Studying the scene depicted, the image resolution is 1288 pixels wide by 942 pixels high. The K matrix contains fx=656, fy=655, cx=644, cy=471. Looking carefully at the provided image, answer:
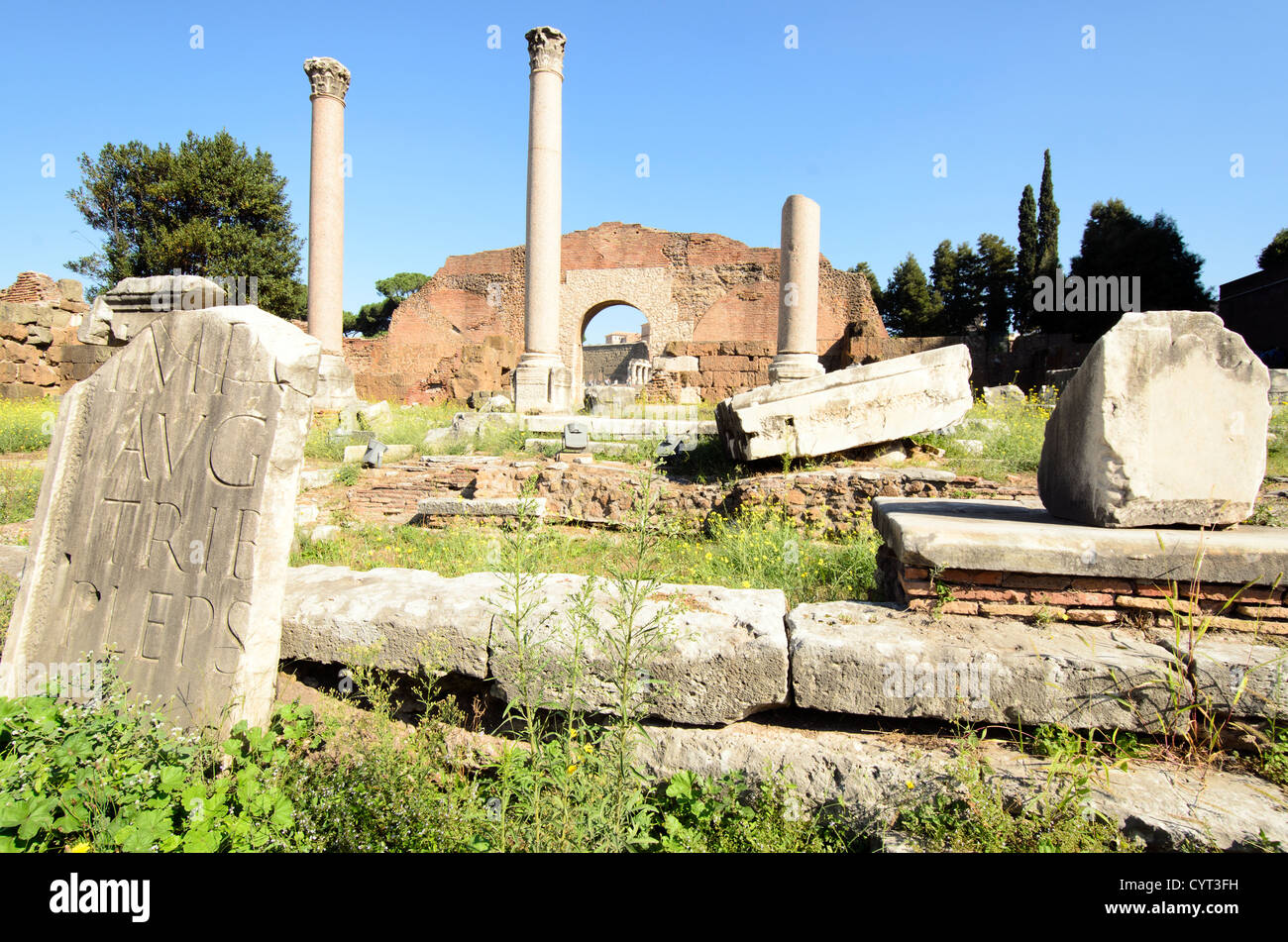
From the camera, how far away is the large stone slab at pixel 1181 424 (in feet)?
8.86

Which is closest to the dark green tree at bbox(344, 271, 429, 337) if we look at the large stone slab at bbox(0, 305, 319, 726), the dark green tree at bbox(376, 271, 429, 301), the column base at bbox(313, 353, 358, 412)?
the dark green tree at bbox(376, 271, 429, 301)

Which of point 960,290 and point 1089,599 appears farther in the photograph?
point 960,290

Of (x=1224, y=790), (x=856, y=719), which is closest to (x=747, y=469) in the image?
(x=856, y=719)

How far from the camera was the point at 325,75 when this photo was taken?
11.9m

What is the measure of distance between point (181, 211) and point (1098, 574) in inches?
1015

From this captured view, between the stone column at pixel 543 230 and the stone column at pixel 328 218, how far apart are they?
3.40 meters

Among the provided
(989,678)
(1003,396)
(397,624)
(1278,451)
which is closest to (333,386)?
(397,624)

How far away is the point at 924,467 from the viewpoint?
19.9 ft

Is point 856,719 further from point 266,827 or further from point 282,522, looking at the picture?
point 282,522

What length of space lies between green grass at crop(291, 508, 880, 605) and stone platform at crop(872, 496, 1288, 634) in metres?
0.91

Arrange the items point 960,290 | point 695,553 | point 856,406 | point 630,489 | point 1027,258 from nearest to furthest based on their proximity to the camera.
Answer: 1. point 695,553
2. point 856,406
3. point 630,489
4. point 1027,258
5. point 960,290

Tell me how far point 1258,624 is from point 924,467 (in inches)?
147

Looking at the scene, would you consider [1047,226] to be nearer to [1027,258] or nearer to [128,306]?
[1027,258]

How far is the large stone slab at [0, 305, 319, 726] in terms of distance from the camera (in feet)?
A: 7.84
